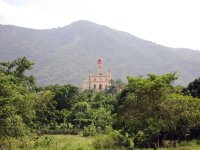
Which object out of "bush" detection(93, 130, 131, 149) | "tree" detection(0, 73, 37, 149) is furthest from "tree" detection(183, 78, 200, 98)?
"tree" detection(0, 73, 37, 149)

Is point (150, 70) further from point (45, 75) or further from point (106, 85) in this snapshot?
point (106, 85)

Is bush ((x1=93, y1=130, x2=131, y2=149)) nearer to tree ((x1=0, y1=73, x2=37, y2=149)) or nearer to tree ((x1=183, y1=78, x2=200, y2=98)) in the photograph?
tree ((x1=0, y1=73, x2=37, y2=149))

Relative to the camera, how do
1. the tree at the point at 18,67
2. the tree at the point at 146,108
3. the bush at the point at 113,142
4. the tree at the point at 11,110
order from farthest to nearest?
the tree at the point at 18,67 → the bush at the point at 113,142 → the tree at the point at 146,108 → the tree at the point at 11,110

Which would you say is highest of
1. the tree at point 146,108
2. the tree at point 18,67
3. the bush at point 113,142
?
the tree at point 18,67

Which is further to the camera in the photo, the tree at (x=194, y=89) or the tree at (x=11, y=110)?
the tree at (x=194, y=89)

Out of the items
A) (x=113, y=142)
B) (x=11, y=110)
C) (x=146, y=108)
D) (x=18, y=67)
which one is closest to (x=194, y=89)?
(x=146, y=108)

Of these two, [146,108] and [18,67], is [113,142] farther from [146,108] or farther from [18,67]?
[18,67]

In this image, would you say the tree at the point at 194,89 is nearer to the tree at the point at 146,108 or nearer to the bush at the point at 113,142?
the tree at the point at 146,108

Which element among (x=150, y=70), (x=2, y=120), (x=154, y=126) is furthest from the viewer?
(x=150, y=70)

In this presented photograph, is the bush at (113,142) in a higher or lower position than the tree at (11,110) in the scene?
lower

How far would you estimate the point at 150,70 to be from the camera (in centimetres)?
18362

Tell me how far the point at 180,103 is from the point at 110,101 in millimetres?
25880

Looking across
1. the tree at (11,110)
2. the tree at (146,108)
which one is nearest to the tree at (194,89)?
the tree at (146,108)

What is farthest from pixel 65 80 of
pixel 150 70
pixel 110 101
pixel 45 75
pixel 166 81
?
pixel 166 81
